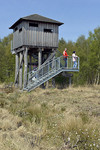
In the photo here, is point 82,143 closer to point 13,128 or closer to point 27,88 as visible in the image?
point 13,128

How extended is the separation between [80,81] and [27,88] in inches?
535

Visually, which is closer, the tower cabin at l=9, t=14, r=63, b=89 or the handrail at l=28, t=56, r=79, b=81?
the handrail at l=28, t=56, r=79, b=81

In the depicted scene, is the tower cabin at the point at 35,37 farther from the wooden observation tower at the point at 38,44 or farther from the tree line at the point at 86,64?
the tree line at the point at 86,64

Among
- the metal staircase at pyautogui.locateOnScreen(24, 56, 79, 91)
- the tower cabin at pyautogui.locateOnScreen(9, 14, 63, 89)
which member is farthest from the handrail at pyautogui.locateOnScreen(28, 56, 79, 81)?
the tower cabin at pyautogui.locateOnScreen(9, 14, 63, 89)

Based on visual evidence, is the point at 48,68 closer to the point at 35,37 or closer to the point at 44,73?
the point at 44,73

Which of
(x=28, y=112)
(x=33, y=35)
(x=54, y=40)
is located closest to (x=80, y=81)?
(x=54, y=40)

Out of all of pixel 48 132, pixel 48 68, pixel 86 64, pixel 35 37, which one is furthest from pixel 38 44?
pixel 48 132

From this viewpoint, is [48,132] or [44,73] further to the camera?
[44,73]

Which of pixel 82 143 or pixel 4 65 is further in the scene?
pixel 4 65

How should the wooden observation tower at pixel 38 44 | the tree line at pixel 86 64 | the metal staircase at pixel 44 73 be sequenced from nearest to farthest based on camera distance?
the metal staircase at pixel 44 73 < the wooden observation tower at pixel 38 44 < the tree line at pixel 86 64

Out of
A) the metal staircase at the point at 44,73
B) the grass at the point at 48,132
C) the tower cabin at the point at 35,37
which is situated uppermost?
the tower cabin at the point at 35,37

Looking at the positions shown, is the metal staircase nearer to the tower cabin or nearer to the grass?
the tower cabin

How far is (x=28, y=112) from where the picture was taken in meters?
7.60

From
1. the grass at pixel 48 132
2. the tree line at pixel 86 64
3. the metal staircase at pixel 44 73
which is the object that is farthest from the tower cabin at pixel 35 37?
the grass at pixel 48 132
